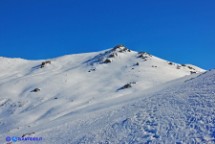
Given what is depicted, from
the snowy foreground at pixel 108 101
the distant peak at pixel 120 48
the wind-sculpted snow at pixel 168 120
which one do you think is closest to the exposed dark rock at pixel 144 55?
the snowy foreground at pixel 108 101

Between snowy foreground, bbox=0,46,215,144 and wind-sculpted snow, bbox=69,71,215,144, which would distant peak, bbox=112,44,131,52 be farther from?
wind-sculpted snow, bbox=69,71,215,144

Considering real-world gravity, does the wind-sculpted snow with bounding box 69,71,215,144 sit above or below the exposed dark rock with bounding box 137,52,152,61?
below

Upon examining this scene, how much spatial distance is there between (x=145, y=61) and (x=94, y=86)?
1798 cm

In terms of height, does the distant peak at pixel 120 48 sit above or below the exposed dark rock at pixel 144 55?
above

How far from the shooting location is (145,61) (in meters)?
74.7

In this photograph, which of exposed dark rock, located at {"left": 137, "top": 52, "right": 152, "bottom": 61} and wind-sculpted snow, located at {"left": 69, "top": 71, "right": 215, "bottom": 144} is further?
exposed dark rock, located at {"left": 137, "top": 52, "right": 152, "bottom": 61}

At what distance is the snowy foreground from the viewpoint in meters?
22.8

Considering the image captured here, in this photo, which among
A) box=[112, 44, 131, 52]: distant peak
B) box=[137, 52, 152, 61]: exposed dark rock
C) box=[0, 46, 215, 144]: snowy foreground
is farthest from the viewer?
box=[112, 44, 131, 52]: distant peak

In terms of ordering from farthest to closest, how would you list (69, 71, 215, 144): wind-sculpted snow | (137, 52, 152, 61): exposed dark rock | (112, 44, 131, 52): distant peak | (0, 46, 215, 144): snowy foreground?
(112, 44, 131, 52): distant peak < (137, 52, 152, 61): exposed dark rock < (0, 46, 215, 144): snowy foreground < (69, 71, 215, 144): wind-sculpted snow

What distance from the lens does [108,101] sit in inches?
1558

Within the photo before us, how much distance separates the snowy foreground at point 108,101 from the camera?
74.9 ft

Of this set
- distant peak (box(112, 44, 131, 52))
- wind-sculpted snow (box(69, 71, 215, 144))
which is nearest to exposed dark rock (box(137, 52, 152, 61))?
distant peak (box(112, 44, 131, 52))

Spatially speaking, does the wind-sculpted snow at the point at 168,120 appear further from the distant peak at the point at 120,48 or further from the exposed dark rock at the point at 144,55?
the distant peak at the point at 120,48

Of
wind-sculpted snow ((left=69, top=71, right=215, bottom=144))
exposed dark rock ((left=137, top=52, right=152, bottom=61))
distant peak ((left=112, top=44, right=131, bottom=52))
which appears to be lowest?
wind-sculpted snow ((left=69, top=71, right=215, bottom=144))
